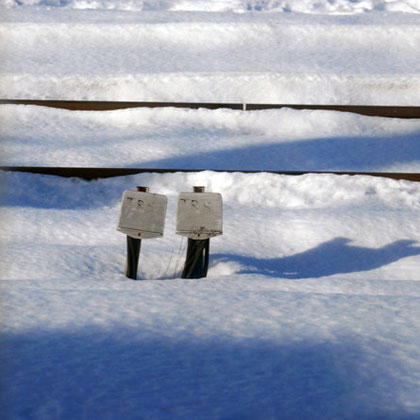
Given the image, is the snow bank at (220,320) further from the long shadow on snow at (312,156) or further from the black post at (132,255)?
the long shadow on snow at (312,156)

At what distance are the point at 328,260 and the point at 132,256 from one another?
0.54m

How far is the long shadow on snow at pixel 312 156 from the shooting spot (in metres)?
2.18

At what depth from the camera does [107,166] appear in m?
2.16

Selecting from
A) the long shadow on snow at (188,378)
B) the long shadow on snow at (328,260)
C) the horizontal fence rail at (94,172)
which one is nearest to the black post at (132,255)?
the long shadow on snow at (328,260)

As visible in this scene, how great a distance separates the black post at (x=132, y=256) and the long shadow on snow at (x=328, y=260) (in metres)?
0.24

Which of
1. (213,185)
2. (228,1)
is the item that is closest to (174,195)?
(213,185)

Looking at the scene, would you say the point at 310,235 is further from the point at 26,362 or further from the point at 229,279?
the point at 26,362

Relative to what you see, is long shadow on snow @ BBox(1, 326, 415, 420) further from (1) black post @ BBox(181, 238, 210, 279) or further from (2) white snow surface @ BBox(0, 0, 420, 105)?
(2) white snow surface @ BBox(0, 0, 420, 105)

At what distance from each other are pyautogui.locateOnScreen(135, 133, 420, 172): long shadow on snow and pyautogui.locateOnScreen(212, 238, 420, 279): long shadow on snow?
581mm

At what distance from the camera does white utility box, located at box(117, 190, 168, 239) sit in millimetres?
1256

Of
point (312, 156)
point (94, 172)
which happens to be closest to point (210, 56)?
point (312, 156)

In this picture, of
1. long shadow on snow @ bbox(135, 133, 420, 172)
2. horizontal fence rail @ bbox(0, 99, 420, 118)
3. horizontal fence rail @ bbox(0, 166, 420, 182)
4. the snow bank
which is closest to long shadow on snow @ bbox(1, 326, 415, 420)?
the snow bank

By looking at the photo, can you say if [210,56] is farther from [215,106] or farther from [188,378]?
[188,378]

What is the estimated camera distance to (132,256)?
4.30 feet
